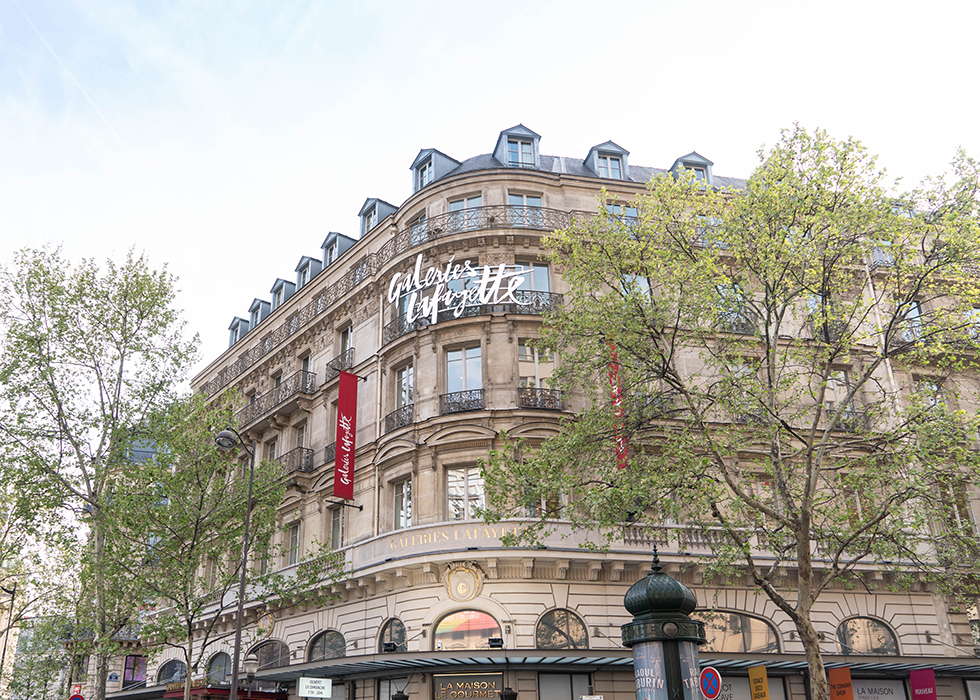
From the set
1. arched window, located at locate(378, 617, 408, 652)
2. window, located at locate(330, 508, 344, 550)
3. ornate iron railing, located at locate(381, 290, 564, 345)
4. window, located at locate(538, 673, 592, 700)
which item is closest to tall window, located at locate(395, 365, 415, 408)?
ornate iron railing, located at locate(381, 290, 564, 345)

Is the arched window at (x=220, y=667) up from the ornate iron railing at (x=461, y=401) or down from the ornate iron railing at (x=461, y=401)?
down

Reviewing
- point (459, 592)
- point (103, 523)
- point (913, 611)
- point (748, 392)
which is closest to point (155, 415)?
point (103, 523)

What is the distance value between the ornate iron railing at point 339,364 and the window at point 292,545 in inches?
231

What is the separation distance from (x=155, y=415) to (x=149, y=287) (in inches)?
171

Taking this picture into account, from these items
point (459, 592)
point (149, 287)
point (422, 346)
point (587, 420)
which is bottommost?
point (459, 592)

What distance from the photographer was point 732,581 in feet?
69.9

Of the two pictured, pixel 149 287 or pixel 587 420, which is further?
pixel 149 287

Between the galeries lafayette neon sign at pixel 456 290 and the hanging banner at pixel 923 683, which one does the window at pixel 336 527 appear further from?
the hanging banner at pixel 923 683

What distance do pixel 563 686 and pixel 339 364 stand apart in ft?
47.8

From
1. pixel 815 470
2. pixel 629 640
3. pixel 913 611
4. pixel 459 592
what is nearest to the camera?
pixel 629 640

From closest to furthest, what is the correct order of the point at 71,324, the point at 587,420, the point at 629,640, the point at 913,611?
the point at 629,640, the point at 587,420, the point at 913,611, the point at 71,324

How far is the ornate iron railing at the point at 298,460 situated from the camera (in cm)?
2836

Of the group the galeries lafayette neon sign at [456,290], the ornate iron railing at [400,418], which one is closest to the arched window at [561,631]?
the ornate iron railing at [400,418]

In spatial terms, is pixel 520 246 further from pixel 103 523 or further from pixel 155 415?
pixel 103 523
